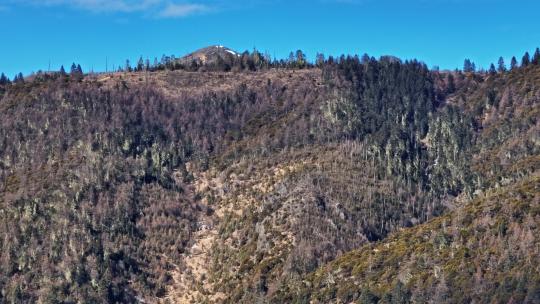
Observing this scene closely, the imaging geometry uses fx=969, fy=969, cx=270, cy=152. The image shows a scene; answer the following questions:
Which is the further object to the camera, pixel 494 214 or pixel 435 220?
pixel 435 220

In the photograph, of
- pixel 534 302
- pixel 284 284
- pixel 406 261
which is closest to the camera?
pixel 534 302

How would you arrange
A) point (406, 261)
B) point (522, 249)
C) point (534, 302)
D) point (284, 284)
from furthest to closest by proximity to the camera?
point (284, 284)
point (406, 261)
point (522, 249)
point (534, 302)

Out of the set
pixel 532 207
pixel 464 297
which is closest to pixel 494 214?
pixel 532 207

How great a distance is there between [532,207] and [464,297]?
30127 millimetres

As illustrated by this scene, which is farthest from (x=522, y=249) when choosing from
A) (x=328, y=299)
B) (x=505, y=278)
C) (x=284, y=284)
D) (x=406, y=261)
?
(x=284, y=284)

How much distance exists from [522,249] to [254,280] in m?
55.9

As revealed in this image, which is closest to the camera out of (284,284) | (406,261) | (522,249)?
(522,249)

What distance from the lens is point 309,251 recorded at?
649 ft

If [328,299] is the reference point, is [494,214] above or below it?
above

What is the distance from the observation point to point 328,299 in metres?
172

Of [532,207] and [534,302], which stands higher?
[532,207]

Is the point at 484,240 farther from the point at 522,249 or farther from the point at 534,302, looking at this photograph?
the point at 534,302

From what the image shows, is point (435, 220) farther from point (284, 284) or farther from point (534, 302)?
point (534, 302)

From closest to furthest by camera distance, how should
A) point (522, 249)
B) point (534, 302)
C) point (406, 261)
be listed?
point (534, 302) < point (522, 249) < point (406, 261)
